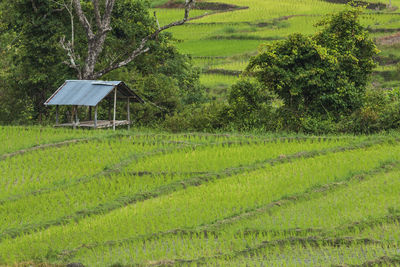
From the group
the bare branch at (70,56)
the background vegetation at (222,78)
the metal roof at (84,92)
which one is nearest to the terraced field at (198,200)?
the metal roof at (84,92)

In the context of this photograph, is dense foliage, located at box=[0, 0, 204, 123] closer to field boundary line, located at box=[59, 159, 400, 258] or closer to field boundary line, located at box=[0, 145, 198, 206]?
field boundary line, located at box=[0, 145, 198, 206]

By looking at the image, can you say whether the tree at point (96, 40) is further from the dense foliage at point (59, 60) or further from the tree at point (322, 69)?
the tree at point (322, 69)

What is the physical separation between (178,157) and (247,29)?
84.5 feet

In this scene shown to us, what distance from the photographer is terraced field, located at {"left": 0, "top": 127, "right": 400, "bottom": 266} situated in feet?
28.5

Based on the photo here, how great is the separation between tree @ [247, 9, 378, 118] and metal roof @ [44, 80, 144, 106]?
3585 millimetres

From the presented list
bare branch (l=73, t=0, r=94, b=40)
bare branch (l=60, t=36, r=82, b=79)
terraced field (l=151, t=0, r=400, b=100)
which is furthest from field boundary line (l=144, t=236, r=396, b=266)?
terraced field (l=151, t=0, r=400, b=100)

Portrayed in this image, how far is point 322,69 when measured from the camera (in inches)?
631

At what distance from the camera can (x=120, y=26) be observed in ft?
69.1

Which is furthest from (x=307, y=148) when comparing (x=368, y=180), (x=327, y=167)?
(x=368, y=180)

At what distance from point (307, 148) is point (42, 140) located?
254 inches

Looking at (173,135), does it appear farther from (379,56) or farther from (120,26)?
(379,56)

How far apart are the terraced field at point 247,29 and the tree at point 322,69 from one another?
9.62m

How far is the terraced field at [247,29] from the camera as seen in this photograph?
29984 mm

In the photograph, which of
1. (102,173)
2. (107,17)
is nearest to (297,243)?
(102,173)
